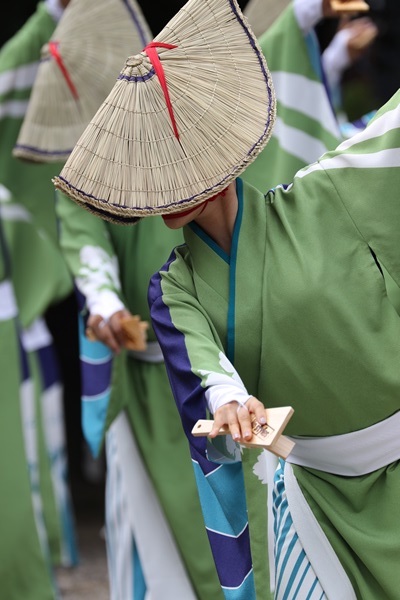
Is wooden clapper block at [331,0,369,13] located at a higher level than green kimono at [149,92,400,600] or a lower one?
higher

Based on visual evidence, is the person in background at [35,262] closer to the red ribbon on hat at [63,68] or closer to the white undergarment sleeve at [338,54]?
the red ribbon on hat at [63,68]

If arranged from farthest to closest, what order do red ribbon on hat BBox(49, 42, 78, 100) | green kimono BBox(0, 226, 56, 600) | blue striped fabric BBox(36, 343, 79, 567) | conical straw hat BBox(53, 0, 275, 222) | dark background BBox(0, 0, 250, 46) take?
dark background BBox(0, 0, 250, 46) → blue striped fabric BBox(36, 343, 79, 567) → green kimono BBox(0, 226, 56, 600) → red ribbon on hat BBox(49, 42, 78, 100) → conical straw hat BBox(53, 0, 275, 222)

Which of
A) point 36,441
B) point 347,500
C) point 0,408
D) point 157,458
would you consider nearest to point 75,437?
point 36,441

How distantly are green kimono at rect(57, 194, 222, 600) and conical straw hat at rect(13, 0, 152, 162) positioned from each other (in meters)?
0.21

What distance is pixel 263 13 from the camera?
14.1 feet

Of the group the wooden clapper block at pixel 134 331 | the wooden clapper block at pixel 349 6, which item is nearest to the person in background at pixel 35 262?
the wooden clapper block at pixel 134 331

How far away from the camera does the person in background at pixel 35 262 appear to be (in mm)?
4773

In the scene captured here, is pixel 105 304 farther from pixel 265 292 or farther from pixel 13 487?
pixel 265 292

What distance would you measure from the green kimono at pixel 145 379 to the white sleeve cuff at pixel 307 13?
2.32ft

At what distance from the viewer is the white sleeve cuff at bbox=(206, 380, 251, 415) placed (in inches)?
85.6

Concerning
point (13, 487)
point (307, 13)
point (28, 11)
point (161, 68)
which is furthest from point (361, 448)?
point (28, 11)

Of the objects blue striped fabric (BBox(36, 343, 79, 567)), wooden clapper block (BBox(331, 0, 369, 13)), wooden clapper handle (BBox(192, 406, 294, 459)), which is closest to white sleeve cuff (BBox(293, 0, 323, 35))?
wooden clapper block (BBox(331, 0, 369, 13))

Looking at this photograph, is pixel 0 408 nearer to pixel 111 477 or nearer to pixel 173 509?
pixel 111 477

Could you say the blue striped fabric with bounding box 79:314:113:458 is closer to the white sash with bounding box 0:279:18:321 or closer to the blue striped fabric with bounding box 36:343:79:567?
the white sash with bounding box 0:279:18:321
